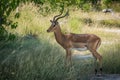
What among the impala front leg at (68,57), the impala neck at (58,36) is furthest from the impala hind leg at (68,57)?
the impala neck at (58,36)

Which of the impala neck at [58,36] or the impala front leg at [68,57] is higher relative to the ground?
the impala neck at [58,36]

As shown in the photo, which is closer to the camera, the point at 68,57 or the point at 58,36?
the point at 68,57

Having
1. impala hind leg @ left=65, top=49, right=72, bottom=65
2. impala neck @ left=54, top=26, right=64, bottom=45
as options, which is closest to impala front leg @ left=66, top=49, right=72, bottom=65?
impala hind leg @ left=65, top=49, right=72, bottom=65

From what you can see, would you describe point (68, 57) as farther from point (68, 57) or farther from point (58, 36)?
point (58, 36)

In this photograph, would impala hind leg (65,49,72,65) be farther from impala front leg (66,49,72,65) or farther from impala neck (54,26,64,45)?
impala neck (54,26,64,45)

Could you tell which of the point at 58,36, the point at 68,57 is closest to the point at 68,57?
the point at 68,57

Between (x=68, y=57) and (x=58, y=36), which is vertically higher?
(x=58, y=36)

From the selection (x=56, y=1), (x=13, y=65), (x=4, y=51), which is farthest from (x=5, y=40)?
(x=56, y=1)

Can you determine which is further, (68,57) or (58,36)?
(58,36)

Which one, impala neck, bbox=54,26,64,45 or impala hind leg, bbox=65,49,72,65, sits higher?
impala neck, bbox=54,26,64,45

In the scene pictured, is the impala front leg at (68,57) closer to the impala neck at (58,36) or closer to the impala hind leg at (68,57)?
the impala hind leg at (68,57)

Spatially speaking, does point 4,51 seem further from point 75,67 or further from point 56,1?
point 56,1

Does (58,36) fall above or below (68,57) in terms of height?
above

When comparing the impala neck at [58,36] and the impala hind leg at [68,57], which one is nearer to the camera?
the impala hind leg at [68,57]
